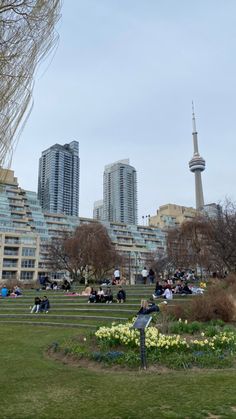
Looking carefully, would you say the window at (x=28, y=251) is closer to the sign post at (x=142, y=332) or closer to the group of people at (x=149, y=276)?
the group of people at (x=149, y=276)

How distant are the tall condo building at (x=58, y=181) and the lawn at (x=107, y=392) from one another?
587 feet

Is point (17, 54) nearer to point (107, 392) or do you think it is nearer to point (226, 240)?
point (107, 392)

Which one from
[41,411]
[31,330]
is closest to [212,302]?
[31,330]

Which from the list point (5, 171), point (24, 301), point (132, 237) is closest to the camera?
point (5, 171)

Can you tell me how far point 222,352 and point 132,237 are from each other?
4782 inches

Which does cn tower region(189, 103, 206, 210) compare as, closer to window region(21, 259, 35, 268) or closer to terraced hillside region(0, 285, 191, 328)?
window region(21, 259, 35, 268)

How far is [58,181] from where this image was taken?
190625 mm

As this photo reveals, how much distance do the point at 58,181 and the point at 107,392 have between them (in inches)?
7341

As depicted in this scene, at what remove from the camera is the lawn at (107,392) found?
5820 mm

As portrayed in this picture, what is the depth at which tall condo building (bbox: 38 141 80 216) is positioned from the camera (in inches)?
7434

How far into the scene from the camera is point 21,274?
87.5 metres

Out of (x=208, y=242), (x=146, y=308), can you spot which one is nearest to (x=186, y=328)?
(x=146, y=308)

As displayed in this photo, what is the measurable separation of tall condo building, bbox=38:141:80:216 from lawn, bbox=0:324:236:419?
587 feet

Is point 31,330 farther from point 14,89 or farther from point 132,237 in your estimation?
point 132,237
